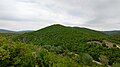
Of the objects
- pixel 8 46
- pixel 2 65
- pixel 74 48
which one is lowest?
pixel 74 48

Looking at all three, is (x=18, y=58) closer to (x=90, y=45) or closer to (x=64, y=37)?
(x=90, y=45)

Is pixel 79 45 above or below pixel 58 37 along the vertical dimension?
below

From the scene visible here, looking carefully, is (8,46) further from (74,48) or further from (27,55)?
(74,48)

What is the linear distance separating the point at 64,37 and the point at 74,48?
19331mm

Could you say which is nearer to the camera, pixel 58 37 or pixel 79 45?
pixel 79 45

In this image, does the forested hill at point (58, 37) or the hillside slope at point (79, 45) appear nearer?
the hillside slope at point (79, 45)

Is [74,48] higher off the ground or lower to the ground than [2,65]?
lower

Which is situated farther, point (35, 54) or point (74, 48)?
point (74, 48)

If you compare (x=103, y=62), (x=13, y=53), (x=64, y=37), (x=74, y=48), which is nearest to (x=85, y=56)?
(x=103, y=62)

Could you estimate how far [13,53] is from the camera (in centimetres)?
1397

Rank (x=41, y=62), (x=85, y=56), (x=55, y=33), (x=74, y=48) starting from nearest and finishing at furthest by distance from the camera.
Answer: (x=85, y=56) < (x=41, y=62) < (x=74, y=48) < (x=55, y=33)

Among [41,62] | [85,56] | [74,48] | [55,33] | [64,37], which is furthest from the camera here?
[55,33]

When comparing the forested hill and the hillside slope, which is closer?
the hillside slope

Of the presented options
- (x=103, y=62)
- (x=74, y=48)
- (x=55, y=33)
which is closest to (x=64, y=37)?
(x=55, y=33)
